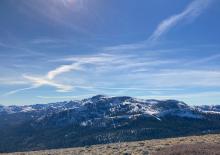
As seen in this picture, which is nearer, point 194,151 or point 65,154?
point 194,151

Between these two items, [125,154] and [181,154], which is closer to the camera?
[181,154]

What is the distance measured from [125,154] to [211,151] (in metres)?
21.4

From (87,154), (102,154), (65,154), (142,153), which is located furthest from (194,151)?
(65,154)

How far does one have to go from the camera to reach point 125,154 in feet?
269

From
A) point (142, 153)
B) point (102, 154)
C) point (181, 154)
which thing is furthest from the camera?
point (102, 154)

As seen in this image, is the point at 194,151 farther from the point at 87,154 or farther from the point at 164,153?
the point at 87,154

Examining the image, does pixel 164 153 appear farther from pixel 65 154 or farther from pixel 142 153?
pixel 65 154

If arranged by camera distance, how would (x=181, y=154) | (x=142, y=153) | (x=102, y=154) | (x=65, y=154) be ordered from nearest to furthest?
(x=181, y=154), (x=142, y=153), (x=102, y=154), (x=65, y=154)

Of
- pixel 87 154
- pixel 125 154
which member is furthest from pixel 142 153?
pixel 87 154

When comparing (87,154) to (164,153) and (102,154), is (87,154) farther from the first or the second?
(164,153)

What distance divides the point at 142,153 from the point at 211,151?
55.8 feet

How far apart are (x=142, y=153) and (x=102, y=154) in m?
13.1

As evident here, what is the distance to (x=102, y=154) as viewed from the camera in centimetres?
8838

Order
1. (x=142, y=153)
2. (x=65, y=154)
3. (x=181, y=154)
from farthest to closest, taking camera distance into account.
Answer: (x=65, y=154), (x=142, y=153), (x=181, y=154)
